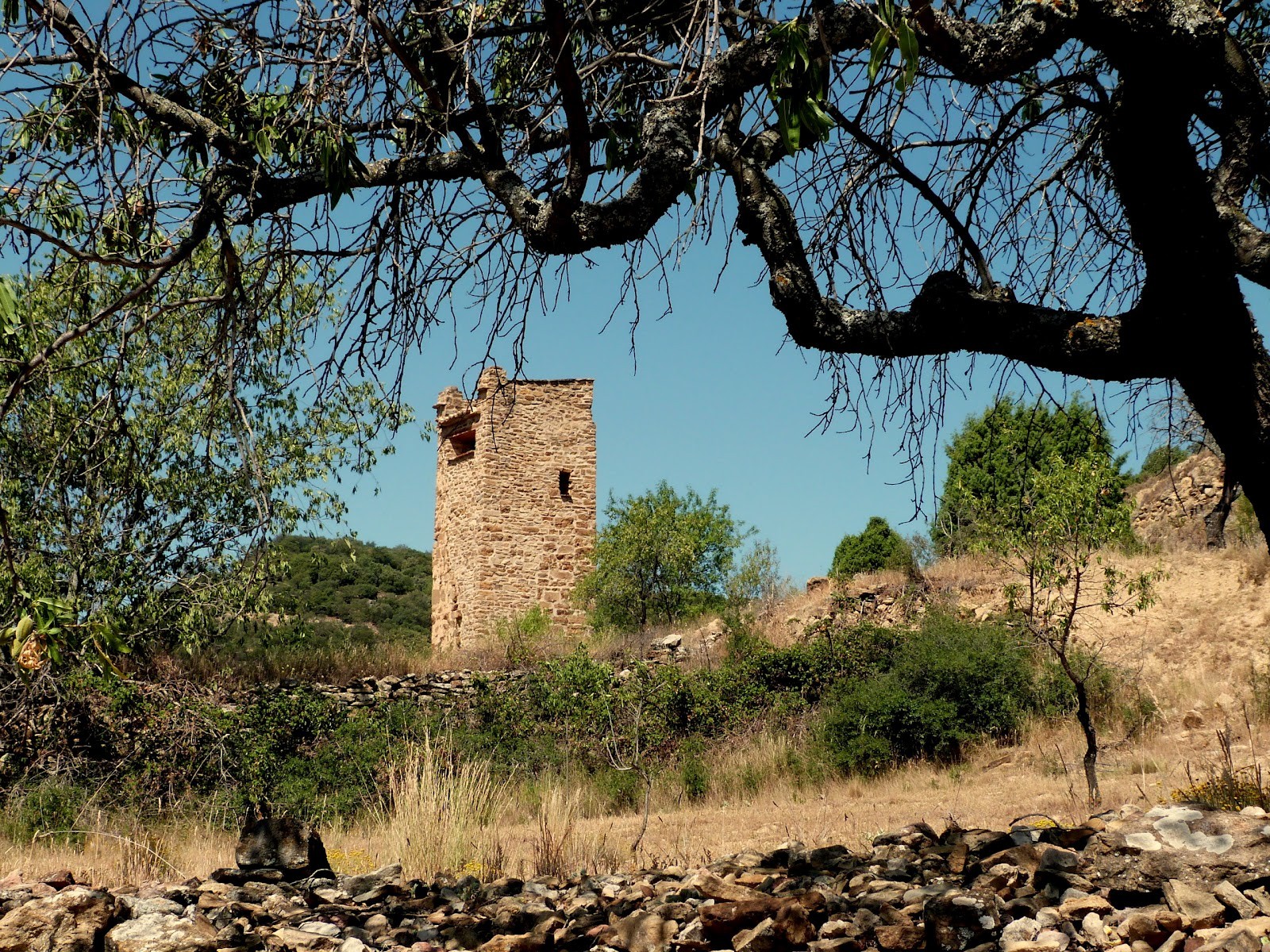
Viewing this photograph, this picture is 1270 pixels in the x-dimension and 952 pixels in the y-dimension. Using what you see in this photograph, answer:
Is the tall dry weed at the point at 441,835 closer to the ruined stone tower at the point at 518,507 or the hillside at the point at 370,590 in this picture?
the ruined stone tower at the point at 518,507

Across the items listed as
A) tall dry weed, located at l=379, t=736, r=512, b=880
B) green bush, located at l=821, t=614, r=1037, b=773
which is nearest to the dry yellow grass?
tall dry weed, located at l=379, t=736, r=512, b=880

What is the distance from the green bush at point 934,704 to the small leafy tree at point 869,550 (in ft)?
26.1

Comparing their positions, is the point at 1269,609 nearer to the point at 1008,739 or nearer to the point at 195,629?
the point at 1008,739

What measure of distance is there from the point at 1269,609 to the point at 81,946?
47.1 feet

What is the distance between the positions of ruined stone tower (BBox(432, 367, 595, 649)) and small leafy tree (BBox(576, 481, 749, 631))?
0.69 metres

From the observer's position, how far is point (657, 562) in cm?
2194

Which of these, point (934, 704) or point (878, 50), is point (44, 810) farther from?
point (878, 50)

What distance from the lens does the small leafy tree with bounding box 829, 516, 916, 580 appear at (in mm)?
21625

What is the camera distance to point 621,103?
4887mm

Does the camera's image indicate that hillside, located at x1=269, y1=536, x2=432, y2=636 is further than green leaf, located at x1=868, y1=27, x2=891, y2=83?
Yes

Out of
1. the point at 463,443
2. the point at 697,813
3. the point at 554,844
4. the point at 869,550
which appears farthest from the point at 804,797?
the point at 463,443

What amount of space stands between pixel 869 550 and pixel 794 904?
18.7 meters

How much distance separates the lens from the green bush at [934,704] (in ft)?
38.9

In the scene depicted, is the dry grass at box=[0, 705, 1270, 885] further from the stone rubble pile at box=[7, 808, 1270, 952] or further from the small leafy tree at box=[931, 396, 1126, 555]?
the small leafy tree at box=[931, 396, 1126, 555]
